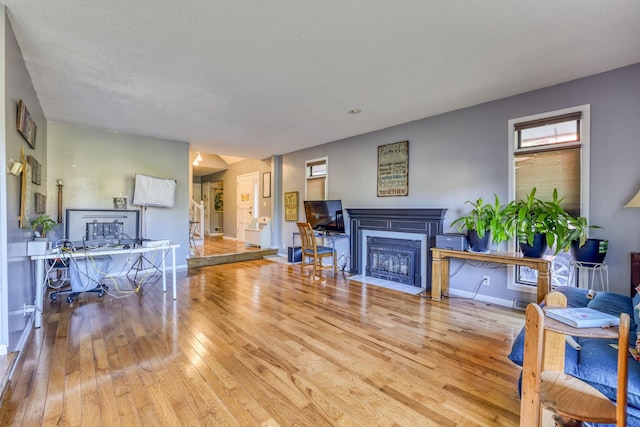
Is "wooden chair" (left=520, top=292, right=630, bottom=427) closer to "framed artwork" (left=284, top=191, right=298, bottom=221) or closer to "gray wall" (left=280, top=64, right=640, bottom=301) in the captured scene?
"gray wall" (left=280, top=64, right=640, bottom=301)

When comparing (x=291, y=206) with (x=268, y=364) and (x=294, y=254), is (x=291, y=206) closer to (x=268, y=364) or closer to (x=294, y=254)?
(x=294, y=254)

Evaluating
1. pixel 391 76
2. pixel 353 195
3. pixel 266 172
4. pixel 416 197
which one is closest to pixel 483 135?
pixel 416 197

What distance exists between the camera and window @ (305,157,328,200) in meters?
6.02

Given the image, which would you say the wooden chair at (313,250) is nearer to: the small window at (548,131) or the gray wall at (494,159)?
the gray wall at (494,159)

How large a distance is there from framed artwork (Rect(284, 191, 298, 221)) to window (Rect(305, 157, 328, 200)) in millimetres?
387

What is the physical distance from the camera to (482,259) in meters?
3.32

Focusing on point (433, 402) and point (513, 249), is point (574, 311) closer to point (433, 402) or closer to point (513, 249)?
point (433, 402)

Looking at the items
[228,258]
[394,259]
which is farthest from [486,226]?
[228,258]

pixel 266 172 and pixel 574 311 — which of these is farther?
pixel 266 172

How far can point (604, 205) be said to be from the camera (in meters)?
2.86

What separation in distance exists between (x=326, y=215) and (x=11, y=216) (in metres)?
4.15

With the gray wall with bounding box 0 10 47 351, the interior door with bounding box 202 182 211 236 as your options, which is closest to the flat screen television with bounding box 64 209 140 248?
the gray wall with bounding box 0 10 47 351

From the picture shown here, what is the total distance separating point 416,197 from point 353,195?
1.30 m

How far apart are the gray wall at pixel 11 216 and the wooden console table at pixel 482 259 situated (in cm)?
409
